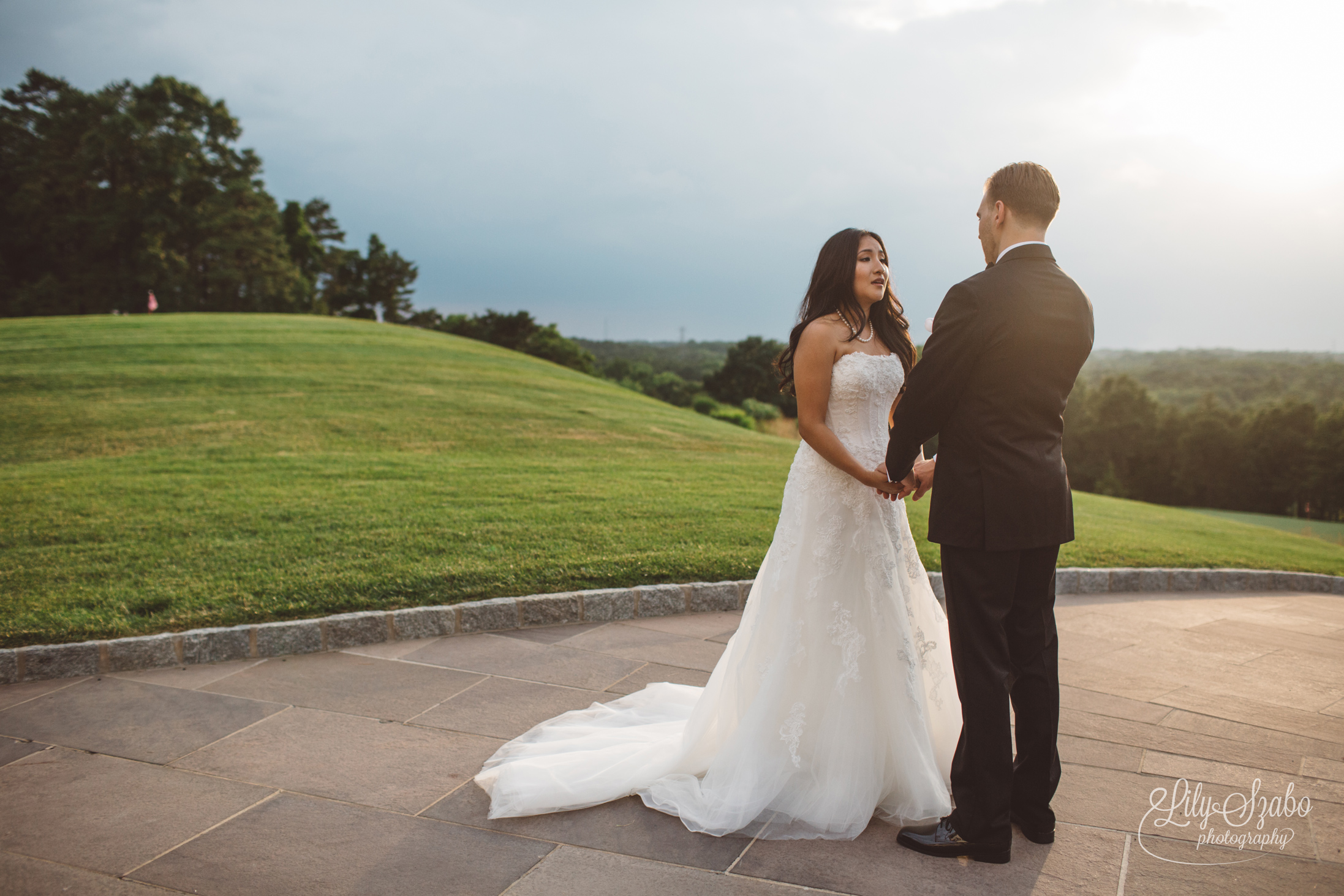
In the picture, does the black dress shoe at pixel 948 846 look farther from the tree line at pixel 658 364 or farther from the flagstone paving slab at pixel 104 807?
the tree line at pixel 658 364

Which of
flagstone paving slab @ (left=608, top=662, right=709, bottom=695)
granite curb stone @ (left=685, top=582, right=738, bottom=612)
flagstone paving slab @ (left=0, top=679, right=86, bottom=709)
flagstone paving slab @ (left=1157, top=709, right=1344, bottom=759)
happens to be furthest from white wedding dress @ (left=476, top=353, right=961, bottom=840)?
flagstone paving slab @ (left=0, top=679, right=86, bottom=709)

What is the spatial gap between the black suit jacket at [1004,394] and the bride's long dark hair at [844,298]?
603 mm

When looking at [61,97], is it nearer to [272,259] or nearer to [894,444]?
[272,259]

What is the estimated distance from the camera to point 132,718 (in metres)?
4.49

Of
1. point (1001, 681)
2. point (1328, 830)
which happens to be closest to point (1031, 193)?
point (1001, 681)

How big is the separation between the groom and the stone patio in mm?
300

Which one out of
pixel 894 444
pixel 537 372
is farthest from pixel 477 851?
pixel 537 372

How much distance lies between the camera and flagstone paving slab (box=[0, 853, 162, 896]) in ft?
9.58

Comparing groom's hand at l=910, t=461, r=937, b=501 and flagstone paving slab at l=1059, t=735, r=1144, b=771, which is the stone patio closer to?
flagstone paving slab at l=1059, t=735, r=1144, b=771

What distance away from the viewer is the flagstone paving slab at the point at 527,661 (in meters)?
5.18

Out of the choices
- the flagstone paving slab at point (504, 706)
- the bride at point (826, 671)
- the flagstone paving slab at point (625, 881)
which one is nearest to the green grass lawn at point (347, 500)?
the flagstone paving slab at point (504, 706)

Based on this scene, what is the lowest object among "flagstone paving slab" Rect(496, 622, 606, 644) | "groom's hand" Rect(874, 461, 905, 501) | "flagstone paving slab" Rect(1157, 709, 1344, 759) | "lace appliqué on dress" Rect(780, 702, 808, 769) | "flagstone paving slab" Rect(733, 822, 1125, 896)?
"flagstone paving slab" Rect(496, 622, 606, 644)

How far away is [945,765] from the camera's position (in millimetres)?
3674

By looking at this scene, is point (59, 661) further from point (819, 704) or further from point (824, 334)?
point (824, 334)
